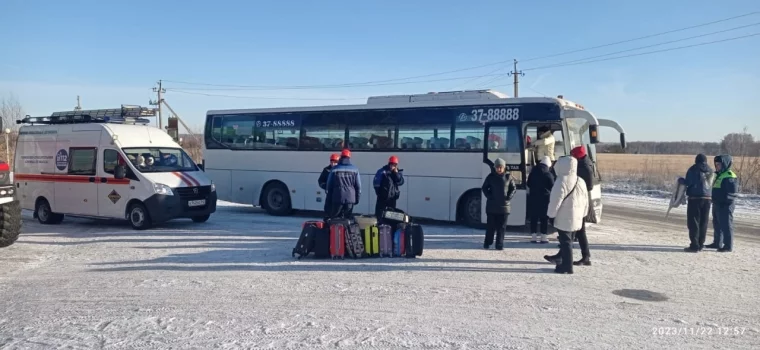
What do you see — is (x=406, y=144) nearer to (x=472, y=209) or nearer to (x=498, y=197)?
(x=472, y=209)

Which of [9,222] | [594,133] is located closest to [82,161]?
[9,222]

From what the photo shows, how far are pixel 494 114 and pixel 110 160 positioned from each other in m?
8.66

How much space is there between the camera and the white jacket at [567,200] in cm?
830

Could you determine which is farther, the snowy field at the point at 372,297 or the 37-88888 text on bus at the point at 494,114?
the 37-88888 text on bus at the point at 494,114

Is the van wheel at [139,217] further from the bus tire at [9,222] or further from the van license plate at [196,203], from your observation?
the bus tire at [9,222]

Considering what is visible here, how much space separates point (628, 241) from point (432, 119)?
5073mm

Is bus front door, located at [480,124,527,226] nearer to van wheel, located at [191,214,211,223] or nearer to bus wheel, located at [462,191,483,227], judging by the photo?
bus wheel, located at [462,191,483,227]

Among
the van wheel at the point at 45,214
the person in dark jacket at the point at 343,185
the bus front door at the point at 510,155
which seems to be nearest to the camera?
the person in dark jacket at the point at 343,185

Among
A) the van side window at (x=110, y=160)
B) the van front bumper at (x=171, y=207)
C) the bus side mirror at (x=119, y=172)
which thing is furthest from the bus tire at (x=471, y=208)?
the van side window at (x=110, y=160)

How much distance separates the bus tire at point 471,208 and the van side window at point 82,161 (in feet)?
27.9

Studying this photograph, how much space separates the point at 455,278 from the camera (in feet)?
26.4

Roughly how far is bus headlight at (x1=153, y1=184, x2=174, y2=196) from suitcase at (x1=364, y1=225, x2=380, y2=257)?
5.61m

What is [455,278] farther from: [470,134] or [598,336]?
[470,134]

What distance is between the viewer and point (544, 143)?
12211 millimetres
